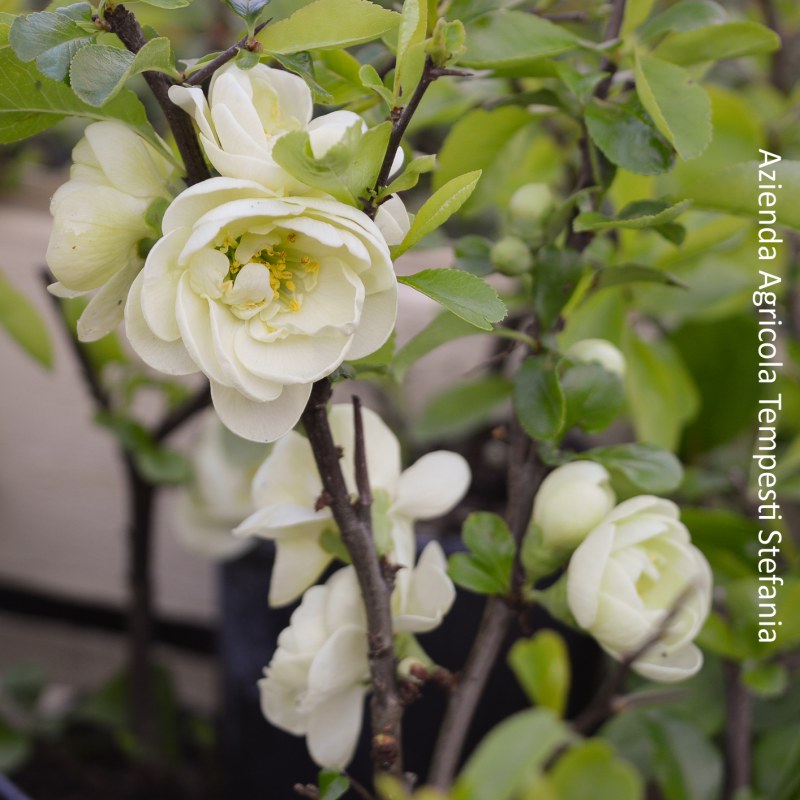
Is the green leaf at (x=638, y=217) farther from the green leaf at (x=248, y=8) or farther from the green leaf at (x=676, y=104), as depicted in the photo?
the green leaf at (x=248, y=8)

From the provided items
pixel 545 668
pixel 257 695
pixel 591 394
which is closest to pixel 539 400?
pixel 591 394

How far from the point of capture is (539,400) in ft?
1.14

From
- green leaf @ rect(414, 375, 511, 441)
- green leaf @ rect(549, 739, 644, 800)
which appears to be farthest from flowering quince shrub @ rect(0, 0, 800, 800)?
green leaf @ rect(414, 375, 511, 441)

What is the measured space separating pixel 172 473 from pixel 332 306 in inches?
13.8

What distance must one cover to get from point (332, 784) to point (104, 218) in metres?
0.19

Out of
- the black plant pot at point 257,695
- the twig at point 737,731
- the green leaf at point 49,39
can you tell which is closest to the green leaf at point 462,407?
the black plant pot at point 257,695

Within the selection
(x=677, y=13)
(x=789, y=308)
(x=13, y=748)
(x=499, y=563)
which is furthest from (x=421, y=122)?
(x=13, y=748)

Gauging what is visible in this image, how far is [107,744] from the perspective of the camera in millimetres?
736

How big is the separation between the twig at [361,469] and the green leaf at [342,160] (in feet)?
0.25

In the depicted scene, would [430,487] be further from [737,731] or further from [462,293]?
[737,731]

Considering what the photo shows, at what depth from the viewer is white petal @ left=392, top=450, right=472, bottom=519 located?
0.36 m

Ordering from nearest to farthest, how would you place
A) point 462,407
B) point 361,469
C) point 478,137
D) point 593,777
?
point 593,777 < point 361,469 < point 478,137 < point 462,407

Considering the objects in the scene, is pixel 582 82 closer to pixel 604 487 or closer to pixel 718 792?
pixel 604 487

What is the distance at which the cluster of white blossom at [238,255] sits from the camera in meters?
→ 0.24
